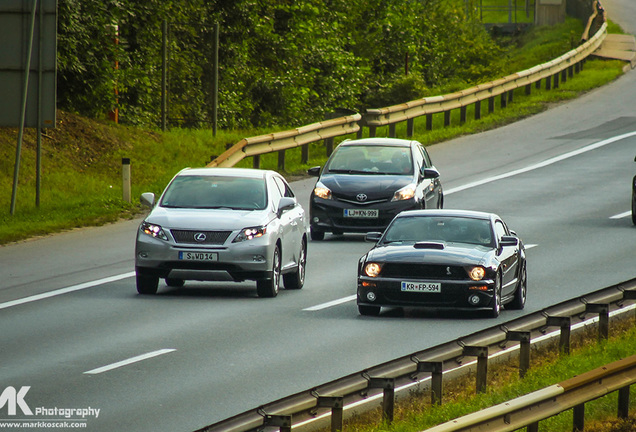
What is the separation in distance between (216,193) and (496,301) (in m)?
4.50

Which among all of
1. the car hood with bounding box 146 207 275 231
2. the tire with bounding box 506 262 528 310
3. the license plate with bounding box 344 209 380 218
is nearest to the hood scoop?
the tire with bounding box 506 262 528 310

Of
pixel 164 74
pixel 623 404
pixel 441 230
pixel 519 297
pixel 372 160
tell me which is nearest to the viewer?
pixel 623 404

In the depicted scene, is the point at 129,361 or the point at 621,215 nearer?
the point at 129,361

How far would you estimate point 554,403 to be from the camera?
Result: 8.77 metres

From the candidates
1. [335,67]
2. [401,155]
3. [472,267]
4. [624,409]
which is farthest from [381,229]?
[335,67]

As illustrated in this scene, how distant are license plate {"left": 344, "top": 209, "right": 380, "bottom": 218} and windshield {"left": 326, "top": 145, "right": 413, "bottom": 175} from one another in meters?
1.21

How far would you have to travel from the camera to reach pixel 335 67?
47.4 meters

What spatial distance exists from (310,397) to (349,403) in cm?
148

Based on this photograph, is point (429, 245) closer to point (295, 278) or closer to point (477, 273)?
point (477, 273)

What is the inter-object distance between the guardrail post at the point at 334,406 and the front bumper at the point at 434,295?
684 centimetres

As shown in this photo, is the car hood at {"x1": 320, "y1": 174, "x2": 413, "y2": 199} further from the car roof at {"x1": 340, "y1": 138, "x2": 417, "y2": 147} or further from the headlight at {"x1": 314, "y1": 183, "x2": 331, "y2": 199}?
the car roof at {"x1": 340, "y1": 138, "x2": 417, "y2": 147}

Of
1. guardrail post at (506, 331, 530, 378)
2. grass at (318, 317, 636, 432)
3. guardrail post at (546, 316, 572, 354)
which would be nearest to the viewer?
grass at (318, 317, 636, 432)

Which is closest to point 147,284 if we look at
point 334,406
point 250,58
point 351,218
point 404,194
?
point 351,218

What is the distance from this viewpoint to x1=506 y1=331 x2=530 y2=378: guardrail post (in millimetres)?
11477
